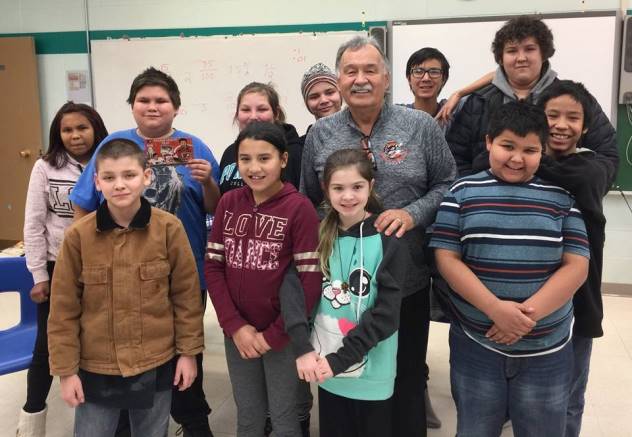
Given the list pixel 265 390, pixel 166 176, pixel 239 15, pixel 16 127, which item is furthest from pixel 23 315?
pixel 16 127

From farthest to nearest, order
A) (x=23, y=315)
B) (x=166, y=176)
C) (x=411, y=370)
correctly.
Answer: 1. (x=23, y=315)
2. (x=166, y=176)
3. (x=411, y=370)

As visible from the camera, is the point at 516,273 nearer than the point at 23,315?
Yes

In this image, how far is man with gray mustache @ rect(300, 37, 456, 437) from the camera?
170 centimetres

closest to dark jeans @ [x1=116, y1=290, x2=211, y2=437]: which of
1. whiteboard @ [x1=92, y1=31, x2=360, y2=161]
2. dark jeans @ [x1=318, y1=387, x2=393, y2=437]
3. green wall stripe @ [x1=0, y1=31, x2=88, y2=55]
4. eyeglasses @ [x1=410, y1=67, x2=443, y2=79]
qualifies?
dark jeans @ [x1=318, y1=387, x2=393, y2=437]

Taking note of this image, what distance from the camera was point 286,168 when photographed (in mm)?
2010

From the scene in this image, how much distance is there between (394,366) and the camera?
1621 millimetres

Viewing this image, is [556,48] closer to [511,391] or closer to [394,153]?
[394,153]

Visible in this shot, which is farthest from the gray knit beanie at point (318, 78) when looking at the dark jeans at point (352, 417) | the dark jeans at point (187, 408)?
the dark jeans at point (352, 417)

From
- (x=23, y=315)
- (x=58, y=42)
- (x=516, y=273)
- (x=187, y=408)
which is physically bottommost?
(x=187, y=408)

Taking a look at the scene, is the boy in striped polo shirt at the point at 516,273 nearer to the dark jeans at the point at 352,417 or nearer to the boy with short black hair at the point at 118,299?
the dark jeans at the point at 352,417

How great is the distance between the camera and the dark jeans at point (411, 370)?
1.78 meters

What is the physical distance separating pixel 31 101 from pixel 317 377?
15.5 ft

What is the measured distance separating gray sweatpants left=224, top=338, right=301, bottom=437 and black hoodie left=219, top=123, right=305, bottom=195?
1.99ft

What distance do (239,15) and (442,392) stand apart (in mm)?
3437
